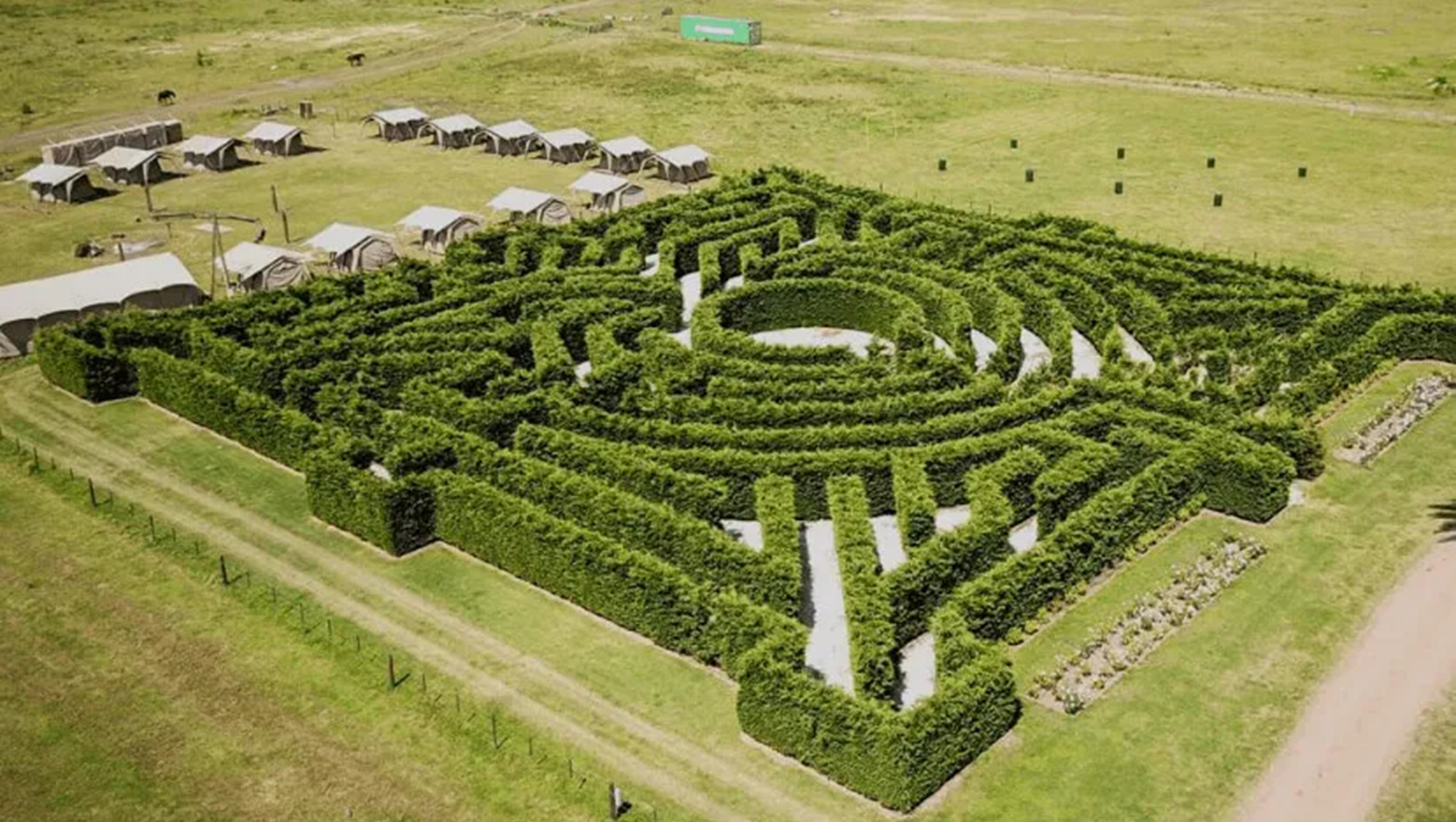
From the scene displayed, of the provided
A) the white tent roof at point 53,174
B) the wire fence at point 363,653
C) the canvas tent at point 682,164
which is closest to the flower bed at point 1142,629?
the wire fence at point 363,653

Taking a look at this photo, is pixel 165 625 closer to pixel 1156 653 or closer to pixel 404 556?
pixel 404 556

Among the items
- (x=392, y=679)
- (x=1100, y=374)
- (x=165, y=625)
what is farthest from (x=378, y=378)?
(x=1100, y=374)

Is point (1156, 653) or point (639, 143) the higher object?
point (639, 143)

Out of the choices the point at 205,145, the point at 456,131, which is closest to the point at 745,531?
the point at 456,131

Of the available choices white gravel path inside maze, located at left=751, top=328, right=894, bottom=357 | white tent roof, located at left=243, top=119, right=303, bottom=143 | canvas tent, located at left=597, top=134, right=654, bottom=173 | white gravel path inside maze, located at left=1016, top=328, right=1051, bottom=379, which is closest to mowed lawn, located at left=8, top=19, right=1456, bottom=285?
white tent roof, located at left=243, top=119, right=303, bottom=143

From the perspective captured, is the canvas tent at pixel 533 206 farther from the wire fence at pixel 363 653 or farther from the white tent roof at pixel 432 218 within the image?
the wire fence at pixel 363 653

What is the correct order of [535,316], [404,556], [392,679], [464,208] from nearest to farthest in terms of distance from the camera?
[392,679], [404,556], [535,316], [464,208]

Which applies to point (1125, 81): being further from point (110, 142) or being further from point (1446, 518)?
point (110, 142)

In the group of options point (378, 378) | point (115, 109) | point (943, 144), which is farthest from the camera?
point (115, 109)
